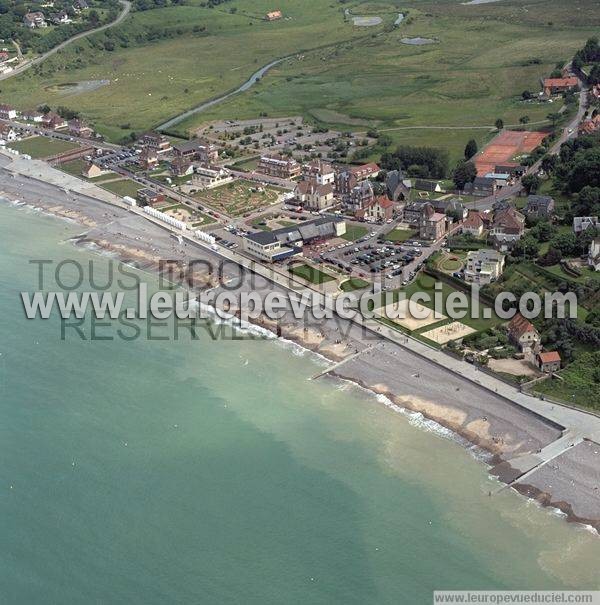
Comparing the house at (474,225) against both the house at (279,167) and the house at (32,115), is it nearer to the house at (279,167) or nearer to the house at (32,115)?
the house at (279,167)

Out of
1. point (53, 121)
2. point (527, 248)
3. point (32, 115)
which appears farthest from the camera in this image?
point (32, 115)

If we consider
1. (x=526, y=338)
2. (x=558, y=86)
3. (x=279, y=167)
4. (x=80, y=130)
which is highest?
(x=558, y=86)

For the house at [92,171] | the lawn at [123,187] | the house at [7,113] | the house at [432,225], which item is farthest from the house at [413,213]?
the house at [7,113]

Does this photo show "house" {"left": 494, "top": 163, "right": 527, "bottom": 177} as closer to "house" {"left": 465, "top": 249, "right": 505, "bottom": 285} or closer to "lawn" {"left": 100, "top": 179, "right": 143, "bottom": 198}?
"house" {"left": 465, "top": 249, "right": 505, "bottom": 285}

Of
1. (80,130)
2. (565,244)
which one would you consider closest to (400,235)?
(565,244)

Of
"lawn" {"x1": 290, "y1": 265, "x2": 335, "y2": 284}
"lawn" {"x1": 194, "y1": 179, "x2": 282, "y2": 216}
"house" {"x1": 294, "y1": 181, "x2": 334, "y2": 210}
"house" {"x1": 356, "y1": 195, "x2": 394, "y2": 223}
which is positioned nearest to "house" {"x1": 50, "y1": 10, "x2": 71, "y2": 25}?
"lawn" {"x1": 194, "y1": 179, "x2": 282, "y2": 216}

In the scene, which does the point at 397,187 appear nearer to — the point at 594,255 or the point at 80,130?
the point at 594,255

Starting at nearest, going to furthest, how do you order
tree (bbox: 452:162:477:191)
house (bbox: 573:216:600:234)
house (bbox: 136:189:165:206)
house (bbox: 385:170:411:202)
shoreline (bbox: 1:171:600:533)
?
shoreline (bbox: 1:171:600:533) → house (bbox: 573:216:600:234) → house (bbox: 385:170:411:202) → tree (bbox: 452:162:477:191) → house (bbox: 136:189:165:206)
